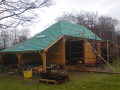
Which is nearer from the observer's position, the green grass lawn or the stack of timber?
the green grass lawn

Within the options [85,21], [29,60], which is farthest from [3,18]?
[85,21]

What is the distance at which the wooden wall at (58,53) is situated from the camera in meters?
14.8

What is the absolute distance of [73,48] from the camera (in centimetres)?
2102

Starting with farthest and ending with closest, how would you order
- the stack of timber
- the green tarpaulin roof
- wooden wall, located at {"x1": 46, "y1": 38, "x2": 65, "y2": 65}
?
wooden wall, located at {"x1": 46, "y1": 38, "x2": 65, "y2": 65} → the green tarpaulin roof → the stack of timber

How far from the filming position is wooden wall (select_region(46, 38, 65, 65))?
582 inches

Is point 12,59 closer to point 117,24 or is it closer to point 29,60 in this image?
point 29,60

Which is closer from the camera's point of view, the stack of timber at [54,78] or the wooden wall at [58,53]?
the stack of timber at [54,78]

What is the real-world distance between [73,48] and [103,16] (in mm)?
25904

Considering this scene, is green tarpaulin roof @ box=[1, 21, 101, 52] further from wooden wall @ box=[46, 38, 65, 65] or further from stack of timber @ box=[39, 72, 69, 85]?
stack of timber @ box=[39, 72, 69, 85]

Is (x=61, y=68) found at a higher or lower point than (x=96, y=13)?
lower

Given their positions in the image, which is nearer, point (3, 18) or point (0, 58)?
point (3, 18)

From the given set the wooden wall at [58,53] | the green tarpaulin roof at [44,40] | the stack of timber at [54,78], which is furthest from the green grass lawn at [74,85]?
the wooden wall at [58,53]

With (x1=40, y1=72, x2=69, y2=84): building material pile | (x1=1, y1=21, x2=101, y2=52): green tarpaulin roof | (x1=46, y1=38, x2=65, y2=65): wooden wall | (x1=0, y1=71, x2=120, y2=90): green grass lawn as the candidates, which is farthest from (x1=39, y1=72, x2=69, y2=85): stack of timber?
(x1=46, y1=38, x2=65, y2=65): wooden wall

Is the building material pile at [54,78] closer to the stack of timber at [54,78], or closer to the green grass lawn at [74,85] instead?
the stack of timber at [54,78]
